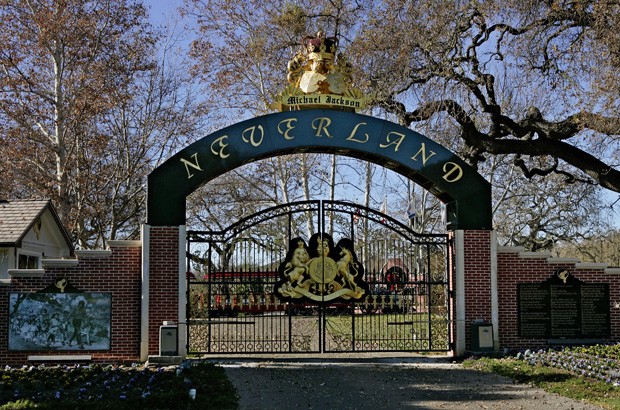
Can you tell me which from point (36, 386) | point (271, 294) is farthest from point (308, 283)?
point (36, 386)

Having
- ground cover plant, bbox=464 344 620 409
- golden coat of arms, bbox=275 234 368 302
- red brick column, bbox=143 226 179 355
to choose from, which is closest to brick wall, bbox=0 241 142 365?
red brick column, bbox=143 226 179 355

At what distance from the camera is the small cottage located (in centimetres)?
1959

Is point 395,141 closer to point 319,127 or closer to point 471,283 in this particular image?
point 319,127

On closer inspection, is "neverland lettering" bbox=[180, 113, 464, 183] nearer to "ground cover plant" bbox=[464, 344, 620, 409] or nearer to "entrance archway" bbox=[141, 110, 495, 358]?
"entrance archway" bbox=[141, 110, 495, 358]

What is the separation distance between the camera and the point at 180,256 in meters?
14.9

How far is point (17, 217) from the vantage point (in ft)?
67.8

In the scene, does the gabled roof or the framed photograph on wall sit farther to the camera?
the gabled roof

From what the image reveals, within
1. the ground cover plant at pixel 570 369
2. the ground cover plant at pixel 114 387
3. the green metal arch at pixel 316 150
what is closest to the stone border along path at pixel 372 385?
the ground cover plant at pixel 570 369

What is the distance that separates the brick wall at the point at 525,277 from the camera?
15.7 m

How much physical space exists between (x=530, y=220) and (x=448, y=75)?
20.8m

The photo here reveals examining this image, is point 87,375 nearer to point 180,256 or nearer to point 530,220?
point 180,256

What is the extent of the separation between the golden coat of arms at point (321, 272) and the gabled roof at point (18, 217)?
8096mm

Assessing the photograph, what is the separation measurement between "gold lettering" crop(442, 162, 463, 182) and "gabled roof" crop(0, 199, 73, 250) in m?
11.2

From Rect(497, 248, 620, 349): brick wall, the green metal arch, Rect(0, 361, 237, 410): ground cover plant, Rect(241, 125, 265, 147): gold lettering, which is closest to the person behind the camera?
Rect(0, 361, 237, 410): ground cover plant
